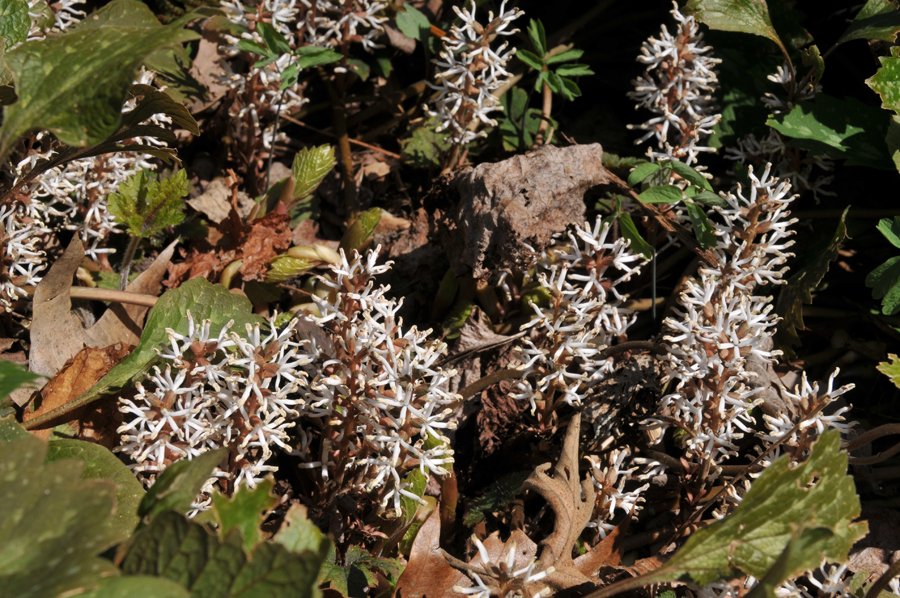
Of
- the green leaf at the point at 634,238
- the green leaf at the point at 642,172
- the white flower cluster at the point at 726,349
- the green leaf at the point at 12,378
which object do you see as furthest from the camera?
the green leaf at the point at 642,172

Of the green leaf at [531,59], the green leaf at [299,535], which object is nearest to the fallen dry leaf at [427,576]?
the green leaf at [299,535]

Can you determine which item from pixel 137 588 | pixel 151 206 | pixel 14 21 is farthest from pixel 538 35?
pixel 137 588

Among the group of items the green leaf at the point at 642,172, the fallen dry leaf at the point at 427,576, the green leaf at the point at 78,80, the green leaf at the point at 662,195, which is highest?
the green leaf at the point at 78,80

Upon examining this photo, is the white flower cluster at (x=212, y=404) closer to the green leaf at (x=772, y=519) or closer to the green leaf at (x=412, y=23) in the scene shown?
the green leaf at (x=772, y=519)

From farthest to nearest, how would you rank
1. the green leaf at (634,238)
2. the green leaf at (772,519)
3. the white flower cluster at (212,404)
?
the green leaf at (634,238), the white flower cluster at (212,404), the green leaf at (772,519)

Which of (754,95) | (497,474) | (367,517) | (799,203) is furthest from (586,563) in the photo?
(754,95)

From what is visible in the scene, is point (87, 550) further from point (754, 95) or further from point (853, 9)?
point (853, 9)

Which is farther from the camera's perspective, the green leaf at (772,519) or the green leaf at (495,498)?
the green leaf at (495,498)

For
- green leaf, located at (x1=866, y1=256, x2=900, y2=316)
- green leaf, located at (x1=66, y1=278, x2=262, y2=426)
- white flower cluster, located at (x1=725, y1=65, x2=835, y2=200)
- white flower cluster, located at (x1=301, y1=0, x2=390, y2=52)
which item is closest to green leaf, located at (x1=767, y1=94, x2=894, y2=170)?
white flower cluster, located at (x1=725, y1=65, x2=835, y2=200)
